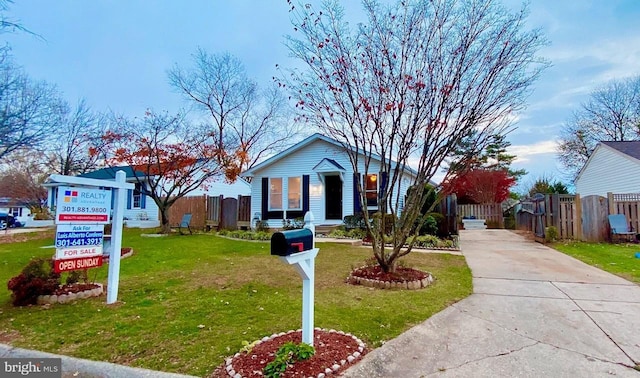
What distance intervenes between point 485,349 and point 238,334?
249 centimetres

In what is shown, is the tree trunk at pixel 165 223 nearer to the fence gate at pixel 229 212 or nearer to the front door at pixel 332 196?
the fence gate at pixel 229 212

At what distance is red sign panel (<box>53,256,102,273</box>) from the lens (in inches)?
180

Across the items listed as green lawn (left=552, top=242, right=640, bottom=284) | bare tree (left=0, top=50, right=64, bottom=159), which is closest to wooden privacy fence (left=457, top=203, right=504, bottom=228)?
green lawn (left=552, top=242, right=640, bottom=284)

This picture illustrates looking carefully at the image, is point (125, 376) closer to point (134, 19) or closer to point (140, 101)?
point (134, 19)

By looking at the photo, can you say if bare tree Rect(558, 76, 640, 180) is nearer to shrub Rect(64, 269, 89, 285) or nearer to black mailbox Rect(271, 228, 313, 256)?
black mailbox Rect(271, 228, 313, 256)

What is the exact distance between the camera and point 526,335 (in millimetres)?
3535

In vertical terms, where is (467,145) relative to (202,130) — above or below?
below

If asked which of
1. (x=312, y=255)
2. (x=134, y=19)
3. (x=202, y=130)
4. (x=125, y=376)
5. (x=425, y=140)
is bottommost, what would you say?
(x=125, y=376)

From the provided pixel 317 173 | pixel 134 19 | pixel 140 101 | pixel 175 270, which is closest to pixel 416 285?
pixel 175 270

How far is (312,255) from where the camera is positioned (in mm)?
2953

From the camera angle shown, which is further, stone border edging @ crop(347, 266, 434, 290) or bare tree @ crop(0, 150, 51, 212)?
bare tree @ crop(0, 150, 51, 212)

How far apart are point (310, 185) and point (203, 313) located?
11758 millimetres

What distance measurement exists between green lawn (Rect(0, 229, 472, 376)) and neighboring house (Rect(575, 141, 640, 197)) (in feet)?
45.7

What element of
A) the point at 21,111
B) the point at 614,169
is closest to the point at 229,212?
the point at 21,111
